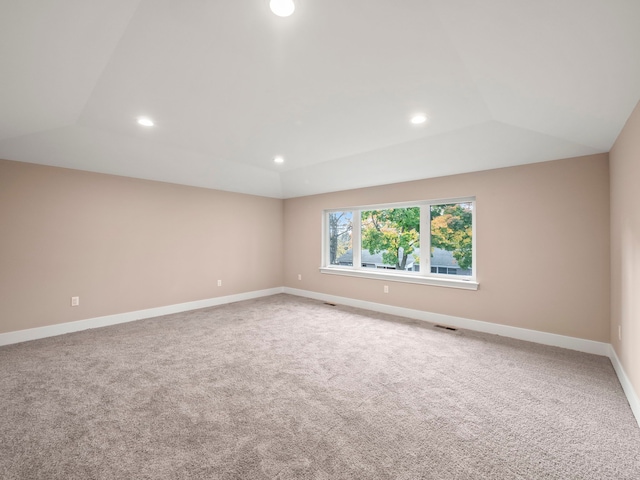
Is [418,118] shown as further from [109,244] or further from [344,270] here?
[109,244]

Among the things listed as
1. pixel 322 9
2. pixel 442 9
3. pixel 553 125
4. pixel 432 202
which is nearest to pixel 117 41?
pixel 322 9

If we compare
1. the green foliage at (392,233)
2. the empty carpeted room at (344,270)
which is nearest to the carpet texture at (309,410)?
the empty carpeted room at (344,270)

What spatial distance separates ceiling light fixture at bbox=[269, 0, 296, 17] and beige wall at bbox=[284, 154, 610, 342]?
3227mm

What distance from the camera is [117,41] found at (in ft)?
5.59

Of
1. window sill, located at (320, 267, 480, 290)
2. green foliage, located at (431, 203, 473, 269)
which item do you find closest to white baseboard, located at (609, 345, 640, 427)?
window sill, located at (320, 267, 480, 290)

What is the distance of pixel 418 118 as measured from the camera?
8.78 ft

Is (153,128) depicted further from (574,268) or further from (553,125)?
(574,268)

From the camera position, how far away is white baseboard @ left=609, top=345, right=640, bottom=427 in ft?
6.24

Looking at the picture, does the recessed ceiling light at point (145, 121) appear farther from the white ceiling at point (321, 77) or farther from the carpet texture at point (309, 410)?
the carpet texture at point (309, 410)

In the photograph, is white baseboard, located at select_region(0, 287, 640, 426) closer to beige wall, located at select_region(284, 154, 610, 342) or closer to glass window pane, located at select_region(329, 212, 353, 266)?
beige wall, located at select_region(284, 154, 610, 342)

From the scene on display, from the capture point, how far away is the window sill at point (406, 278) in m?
3.79

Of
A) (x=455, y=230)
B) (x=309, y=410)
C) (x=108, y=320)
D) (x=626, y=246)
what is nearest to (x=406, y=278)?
(x=455, y=230)

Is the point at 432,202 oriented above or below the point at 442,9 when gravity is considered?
below

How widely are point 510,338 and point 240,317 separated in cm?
371
